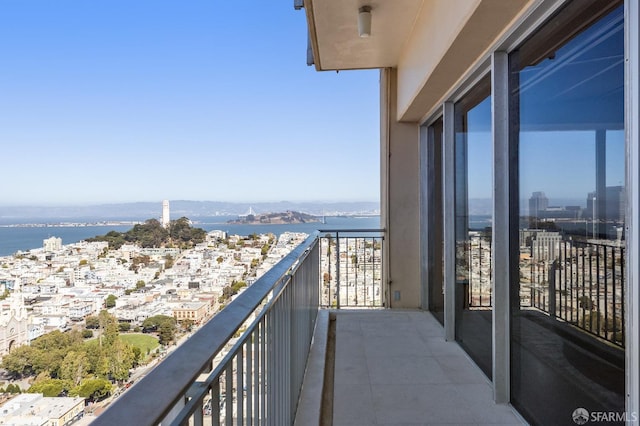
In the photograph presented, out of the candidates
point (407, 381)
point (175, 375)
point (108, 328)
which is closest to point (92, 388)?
point (175, 375)

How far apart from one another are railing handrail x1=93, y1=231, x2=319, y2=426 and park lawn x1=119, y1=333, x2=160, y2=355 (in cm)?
39

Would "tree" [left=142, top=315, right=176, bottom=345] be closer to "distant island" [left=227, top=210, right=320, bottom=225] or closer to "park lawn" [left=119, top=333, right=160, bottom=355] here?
"park lawn" [left=119, top=333, right=160, bottom=355]

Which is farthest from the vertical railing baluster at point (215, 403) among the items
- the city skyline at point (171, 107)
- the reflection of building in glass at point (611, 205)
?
the city skyline at point (171, 107)

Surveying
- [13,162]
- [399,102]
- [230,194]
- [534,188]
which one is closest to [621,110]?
[534,188]

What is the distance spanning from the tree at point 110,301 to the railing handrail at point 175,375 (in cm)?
131

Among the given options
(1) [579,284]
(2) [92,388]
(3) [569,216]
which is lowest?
(2) [92,388]

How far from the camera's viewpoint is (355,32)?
3.40m

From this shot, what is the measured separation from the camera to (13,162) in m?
12.8

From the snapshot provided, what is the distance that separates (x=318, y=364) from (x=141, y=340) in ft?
5.50

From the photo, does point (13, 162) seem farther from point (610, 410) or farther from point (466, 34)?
point (610, 410)

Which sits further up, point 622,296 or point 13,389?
point 622,296

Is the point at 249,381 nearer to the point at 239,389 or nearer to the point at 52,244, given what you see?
the point at 239,389

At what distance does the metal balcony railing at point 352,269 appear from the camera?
4824mm

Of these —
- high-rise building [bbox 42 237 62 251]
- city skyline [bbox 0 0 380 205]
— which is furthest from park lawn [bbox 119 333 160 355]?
city skyline [bbox 0 0 380 205]
